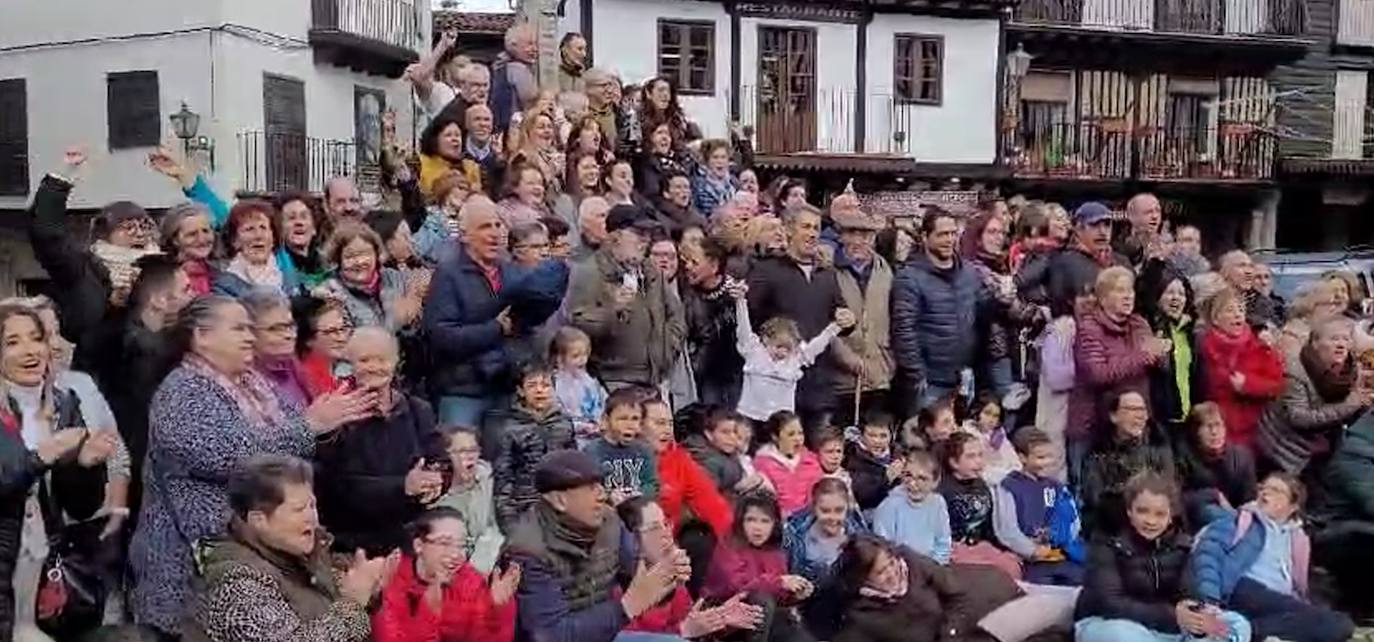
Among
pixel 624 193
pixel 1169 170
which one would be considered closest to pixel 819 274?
pixel 624 193

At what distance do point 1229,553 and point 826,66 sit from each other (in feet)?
69.4

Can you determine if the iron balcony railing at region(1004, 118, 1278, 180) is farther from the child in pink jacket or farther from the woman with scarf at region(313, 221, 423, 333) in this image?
the woman with scarf at region(313, 221, 423, 333)

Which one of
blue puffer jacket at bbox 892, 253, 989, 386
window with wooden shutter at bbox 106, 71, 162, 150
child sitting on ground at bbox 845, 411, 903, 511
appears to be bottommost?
child sitting on ground at bbox 845, 411, 903, 511

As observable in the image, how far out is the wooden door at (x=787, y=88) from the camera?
2788cm

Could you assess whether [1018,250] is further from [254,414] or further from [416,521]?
[254,414]

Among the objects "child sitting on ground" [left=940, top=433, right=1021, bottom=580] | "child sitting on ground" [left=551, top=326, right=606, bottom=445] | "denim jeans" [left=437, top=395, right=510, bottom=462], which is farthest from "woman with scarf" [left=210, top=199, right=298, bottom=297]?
"child sitting on ground" [left=940, top=433, right=1021, bottom=580]

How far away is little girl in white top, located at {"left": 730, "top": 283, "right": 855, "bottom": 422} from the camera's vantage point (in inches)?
360

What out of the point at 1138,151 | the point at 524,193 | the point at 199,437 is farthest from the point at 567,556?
the point at 1138,151

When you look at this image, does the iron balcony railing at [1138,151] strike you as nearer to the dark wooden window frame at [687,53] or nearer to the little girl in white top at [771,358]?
the dark wooden window frame at [687,53]

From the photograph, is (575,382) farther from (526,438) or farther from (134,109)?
(134,109)

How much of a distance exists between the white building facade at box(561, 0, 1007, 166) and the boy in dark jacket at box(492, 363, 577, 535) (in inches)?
768

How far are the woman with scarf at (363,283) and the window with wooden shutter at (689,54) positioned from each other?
2024 cm

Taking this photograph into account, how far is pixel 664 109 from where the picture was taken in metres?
12.7

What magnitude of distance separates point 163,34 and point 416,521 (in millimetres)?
18715
